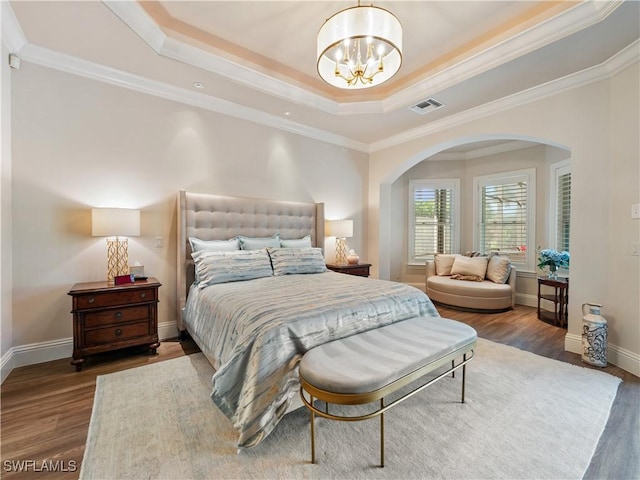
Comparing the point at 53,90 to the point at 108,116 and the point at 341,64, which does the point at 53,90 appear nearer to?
the point at 108,116

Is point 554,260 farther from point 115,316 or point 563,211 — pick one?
point 115,316

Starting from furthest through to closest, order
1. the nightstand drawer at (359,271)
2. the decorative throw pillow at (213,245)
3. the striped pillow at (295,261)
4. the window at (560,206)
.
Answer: the window at (560,206), the nightstand drawer at (359,271), the striped pillow at (295,261), the decorative throw pillow at (213,245)

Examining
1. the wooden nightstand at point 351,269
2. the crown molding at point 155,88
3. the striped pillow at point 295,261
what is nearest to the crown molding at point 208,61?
the crown molding at point 155,88

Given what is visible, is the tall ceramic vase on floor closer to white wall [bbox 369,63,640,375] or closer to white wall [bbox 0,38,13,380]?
white wall [bbox 369,63,640,375]

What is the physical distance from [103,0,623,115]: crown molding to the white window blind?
306 centimetres

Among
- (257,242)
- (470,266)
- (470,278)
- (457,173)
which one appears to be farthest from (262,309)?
(457,173)

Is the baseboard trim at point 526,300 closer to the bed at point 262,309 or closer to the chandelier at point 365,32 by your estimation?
the bed at point 262,309

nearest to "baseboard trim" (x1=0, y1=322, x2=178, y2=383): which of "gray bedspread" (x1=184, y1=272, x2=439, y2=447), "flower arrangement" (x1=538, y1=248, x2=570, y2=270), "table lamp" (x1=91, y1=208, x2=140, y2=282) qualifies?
"table lamp" (x1=91, y1=208, x2=140, y2=282)

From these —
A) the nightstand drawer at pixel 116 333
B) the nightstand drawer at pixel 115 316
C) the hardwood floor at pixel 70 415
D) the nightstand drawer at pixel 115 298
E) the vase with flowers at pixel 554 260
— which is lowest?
the hardwood floor at pixel 70 415

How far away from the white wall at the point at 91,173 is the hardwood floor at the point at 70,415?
1.57 ft

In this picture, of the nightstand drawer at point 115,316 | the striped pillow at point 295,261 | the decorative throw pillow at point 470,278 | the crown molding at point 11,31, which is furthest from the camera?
the decorative throw pillow at point 470,278

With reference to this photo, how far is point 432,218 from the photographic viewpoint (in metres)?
6.21

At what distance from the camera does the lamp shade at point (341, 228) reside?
15.2 ft

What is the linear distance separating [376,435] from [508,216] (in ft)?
17.3
